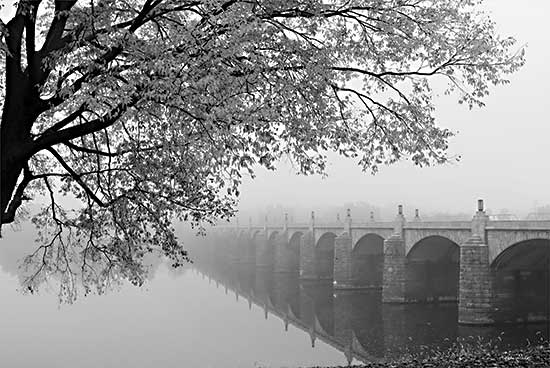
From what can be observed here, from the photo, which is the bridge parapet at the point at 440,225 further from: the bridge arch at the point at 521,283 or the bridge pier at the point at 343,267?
the bridge pier at the point at 343,267

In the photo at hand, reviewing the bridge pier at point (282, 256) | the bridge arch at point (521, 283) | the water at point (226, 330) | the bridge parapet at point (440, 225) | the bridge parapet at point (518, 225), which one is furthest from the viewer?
the bridge pier at point (282, 256)

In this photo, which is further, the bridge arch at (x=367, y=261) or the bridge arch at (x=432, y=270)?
the bridge arch at (x=367, y=261)

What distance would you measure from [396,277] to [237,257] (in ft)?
183

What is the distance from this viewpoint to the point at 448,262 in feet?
142

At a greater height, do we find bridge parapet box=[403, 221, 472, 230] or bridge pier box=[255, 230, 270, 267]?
bridge parapet box=[403, 221, 472, 230]

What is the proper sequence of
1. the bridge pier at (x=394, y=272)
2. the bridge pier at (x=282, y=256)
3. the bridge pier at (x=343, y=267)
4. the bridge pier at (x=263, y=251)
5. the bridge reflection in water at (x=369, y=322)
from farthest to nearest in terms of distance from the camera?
the bridge pier at (x=263, y=251)
the bridge pier at (x=282, y=256)
the bridge pier at (x=343, y=267)
the bridge pier at (x=394, y=272)
the bridge reflection in water at (x=369, y=322)

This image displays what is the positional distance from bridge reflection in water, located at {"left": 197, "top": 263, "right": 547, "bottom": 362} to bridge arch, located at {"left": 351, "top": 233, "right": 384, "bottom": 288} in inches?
73.5

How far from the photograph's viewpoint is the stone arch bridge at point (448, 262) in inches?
1230

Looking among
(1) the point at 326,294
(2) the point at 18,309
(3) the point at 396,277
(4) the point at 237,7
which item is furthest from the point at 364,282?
(4) the point at 237,7

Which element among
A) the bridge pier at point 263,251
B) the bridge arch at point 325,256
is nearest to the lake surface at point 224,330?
the bridge arch at point 325,256

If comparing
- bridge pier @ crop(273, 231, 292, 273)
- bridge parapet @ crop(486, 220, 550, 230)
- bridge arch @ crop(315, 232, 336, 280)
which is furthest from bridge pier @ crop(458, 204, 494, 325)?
bridge pier @ crop(273, 231, 292, 273)

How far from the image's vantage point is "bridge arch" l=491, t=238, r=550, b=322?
31.3m

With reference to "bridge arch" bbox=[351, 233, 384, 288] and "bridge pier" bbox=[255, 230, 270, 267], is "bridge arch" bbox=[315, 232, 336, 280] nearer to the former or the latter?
"bridge arch" bbox=[351, 233, 384, 288]

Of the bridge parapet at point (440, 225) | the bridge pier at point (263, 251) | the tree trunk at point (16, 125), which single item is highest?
the tree trunk at point (16, 125)
